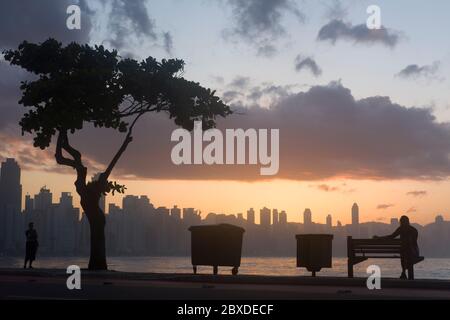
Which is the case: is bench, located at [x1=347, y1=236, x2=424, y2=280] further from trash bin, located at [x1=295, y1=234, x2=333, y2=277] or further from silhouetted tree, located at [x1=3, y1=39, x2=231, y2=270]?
silhouetted tree, located at [x1=3, y1=39, x2=231, y2=270]

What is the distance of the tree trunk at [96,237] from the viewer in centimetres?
2798

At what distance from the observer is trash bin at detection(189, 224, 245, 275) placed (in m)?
23.4

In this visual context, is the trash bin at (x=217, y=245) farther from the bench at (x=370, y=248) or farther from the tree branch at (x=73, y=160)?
the tree branch at (x=73, y=160)

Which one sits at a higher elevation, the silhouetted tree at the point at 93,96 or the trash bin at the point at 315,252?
the silhouetted tree at the point at 93,96

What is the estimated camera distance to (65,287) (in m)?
16.4

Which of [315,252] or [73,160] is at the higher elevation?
[73,160]

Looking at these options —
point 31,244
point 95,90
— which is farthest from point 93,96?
point 31,244

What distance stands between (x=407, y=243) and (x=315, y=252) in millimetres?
3130

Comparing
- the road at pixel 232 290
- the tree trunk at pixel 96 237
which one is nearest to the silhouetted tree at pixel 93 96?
the tree trunk at pixel 96 237

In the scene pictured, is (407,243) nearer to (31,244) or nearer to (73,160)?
(73,160)

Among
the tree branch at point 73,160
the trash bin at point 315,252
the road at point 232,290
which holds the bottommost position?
the road at point 232,290

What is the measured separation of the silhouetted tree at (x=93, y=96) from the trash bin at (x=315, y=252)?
9.34 metres

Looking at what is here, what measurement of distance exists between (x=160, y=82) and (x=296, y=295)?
16.6 m

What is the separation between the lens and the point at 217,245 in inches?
926
